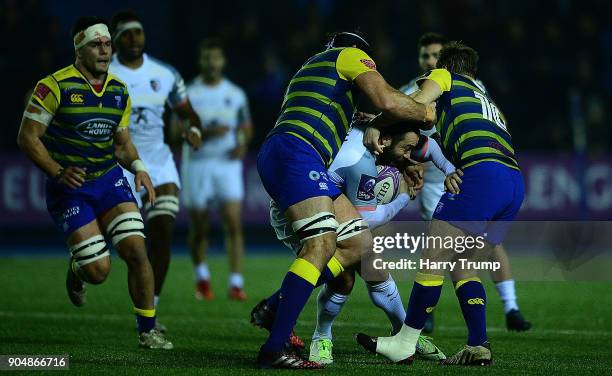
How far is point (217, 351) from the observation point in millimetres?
7863

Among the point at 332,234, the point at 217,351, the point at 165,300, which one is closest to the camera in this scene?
the point at 332,234

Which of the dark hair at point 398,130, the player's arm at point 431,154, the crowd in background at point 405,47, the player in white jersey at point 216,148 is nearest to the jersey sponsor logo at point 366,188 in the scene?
the player's arm at point 431,154

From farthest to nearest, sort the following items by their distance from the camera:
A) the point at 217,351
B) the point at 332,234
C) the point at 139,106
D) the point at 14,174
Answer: the point at 14,174 < the point at 139,106 < the point at 217,351 < the point at 332,234

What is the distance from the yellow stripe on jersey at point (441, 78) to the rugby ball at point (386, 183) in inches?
37.0

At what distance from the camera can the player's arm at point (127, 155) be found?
813 cm

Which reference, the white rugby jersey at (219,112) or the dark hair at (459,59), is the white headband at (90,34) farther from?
the white rugby jersey at (219,112)

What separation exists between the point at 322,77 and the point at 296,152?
0.49 metres

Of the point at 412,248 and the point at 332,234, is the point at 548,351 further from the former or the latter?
the point at 332,234

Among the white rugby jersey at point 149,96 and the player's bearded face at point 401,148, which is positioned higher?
the white rugby jersey at point 149,96

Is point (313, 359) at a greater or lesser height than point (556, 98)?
lesser

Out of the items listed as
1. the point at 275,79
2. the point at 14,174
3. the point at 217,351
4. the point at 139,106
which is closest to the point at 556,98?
the point at 275,79

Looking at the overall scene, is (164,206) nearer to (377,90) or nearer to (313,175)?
(313,175)

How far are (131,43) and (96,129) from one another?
79.7 inches

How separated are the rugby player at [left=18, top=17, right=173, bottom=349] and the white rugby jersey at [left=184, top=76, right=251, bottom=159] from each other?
16.3 feet
